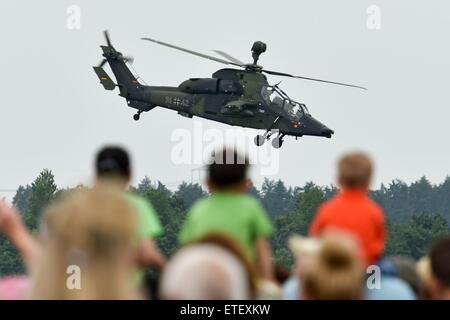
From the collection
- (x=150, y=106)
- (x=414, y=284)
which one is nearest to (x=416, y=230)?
(x=150, y=106)

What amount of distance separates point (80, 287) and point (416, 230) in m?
158

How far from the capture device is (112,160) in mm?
13570

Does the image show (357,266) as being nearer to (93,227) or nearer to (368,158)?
(93,227)

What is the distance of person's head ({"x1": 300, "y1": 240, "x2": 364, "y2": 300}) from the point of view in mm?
11000

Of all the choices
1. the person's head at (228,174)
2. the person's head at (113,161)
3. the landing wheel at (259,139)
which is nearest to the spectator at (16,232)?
the person's head at (113,161)

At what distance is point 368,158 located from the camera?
14.0 m

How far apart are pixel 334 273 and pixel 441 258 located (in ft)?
7.23

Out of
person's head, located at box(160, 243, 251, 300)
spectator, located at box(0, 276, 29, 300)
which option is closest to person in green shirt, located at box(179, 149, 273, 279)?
spectator, located at box(0, 276, 29, 300)

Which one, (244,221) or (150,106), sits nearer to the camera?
(244,221)

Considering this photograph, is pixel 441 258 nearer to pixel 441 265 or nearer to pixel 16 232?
pixel 441 265

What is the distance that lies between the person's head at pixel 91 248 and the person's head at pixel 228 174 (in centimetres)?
277

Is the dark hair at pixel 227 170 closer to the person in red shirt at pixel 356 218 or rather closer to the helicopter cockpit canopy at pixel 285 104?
the person in red shirt at pixel 356 218

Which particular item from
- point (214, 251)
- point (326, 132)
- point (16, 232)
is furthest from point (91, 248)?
point (326, 132)
